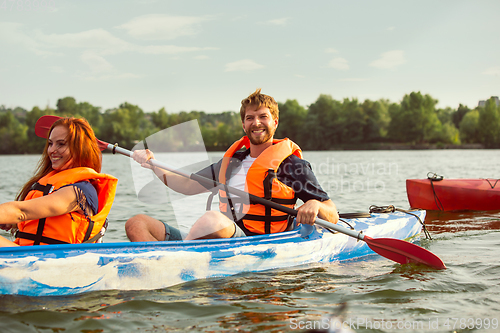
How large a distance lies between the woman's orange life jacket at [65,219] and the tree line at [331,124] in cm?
4504

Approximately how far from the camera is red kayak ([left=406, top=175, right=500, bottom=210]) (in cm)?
733

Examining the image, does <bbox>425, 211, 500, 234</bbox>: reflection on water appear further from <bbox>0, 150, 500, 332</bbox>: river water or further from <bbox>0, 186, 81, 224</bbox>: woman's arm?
<bbox>0, 186, 81, 224</bbox>: woman's arm

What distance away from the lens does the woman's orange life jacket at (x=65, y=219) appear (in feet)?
8.57

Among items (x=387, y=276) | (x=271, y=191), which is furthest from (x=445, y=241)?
Result: (x=271, y=191)

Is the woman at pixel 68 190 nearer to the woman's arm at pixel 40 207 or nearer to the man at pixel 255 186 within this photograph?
the woman's arm at pixel 40 207

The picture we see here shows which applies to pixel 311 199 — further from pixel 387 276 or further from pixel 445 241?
pixel 445 241

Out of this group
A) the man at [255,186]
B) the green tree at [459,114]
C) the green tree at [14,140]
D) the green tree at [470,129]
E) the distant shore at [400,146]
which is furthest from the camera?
the green tree at [459,114]

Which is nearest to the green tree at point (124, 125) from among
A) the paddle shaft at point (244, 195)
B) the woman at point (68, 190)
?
the paddle shaft at point (244, 195)

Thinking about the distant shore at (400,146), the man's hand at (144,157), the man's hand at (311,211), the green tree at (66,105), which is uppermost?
the green tree at (66,105)

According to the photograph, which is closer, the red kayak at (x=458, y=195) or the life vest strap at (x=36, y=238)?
the life vest strap at (x=36, y=238)

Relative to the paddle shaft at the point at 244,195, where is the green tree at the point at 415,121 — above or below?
above

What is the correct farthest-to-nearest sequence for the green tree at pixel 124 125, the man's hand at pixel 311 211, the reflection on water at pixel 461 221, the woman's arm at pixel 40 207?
the green tree at pixel 124 125 < the reflection on water at pixel 461 221 < the man's hand at pixel 311 211 < the woman's arm at pixel 40 207

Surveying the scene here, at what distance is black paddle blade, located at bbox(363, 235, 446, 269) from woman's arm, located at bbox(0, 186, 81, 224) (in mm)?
2339

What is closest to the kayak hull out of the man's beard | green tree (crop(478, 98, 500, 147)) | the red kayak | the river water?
the red kayak
